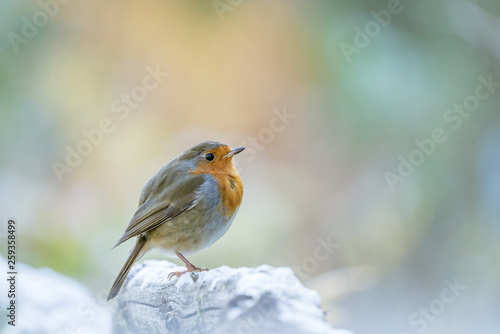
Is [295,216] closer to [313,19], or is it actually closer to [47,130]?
[313,19]

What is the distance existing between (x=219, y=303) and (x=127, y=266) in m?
0.74

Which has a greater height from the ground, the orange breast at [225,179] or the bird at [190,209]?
the orange breast at [225,179]

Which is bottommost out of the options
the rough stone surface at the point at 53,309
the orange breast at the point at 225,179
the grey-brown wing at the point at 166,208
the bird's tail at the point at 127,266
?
the rough stone surface at the point at 53,309

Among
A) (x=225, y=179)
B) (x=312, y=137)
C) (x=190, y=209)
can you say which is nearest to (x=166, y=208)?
(x=190, y=209)

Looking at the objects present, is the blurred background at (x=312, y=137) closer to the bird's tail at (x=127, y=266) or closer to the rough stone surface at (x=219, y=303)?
the bird's tail at (x=127, y=266)

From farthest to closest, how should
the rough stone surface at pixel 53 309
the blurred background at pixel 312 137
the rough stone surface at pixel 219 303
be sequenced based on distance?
the blurred background at pixel 312 137 → the rough stone surface at pixel 53 309 → the rough stone surface at pixel 219 303

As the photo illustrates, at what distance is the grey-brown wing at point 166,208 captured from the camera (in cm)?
257

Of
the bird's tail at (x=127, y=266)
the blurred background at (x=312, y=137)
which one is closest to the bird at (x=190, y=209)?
the bird's tail at (x=127, y=266)

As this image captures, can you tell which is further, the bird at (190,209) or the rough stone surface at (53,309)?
the rough stone surface at (53,309)

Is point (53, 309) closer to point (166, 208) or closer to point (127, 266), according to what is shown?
point (127, 266)

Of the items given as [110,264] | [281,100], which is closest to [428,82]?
[281,100]

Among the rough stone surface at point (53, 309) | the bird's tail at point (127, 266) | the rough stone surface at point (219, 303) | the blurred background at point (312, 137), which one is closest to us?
the rough stone surface at point (219, 303)

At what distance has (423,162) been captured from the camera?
4.21 metres

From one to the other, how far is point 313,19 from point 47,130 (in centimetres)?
213
